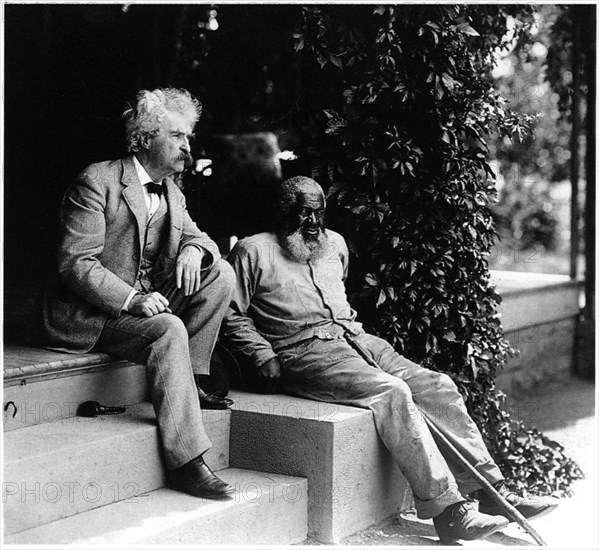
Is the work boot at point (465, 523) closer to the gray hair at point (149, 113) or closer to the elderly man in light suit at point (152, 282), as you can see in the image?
the elderly man in light suit at point (152, 282)

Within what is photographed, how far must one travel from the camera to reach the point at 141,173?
4418 millimetres

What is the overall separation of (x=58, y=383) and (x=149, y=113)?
1.36 m

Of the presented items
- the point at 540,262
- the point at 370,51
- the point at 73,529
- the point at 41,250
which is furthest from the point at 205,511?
the point at 540,262

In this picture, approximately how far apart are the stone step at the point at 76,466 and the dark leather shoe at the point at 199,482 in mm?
132

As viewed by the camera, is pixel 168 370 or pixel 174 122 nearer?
pixel 168 370

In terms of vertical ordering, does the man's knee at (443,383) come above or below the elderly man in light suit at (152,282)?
below

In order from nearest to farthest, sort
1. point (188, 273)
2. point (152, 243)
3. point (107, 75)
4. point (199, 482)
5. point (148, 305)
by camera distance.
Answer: point (199, 482)
point (148, 305)
point (188, 273)
point (152, 243)
point (107, 75)

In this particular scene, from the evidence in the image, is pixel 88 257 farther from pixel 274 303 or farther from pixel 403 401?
pixel 403 401

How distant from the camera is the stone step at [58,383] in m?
3.95

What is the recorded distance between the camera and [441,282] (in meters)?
5.53

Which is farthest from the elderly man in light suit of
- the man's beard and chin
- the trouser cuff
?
the trouser cuff

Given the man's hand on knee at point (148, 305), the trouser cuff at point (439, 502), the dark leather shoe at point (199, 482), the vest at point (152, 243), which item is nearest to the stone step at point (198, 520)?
the dark leather shoe at point (199, 482)

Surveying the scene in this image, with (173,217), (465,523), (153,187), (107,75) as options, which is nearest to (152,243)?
(173,217)

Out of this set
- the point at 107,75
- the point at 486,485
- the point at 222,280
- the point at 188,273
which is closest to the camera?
the point at 188,273
